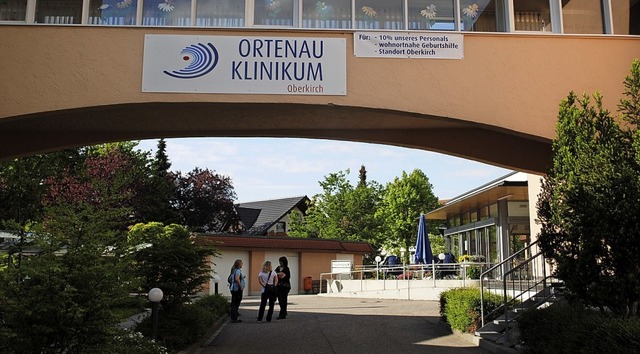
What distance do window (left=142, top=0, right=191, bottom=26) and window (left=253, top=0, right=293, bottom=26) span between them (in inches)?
44.1

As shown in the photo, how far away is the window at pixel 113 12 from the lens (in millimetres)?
10430

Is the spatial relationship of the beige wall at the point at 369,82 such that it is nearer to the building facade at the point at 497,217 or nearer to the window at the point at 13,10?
the window at the point at 13,10

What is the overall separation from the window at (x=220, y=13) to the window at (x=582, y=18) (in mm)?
5377

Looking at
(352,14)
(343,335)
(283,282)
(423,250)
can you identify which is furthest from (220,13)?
(423,250)

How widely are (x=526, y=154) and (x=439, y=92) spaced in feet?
9.90

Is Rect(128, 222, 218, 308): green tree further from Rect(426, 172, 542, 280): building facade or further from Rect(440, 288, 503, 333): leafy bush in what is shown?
Rect(426, 172, 542, 280): building facade

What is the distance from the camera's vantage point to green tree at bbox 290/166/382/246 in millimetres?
52219

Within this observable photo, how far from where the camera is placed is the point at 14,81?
9984 millimetres

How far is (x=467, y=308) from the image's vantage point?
12461 millimetres

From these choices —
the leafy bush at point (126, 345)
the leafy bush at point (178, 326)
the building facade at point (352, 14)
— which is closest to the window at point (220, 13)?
the building facade at point (352, 14)

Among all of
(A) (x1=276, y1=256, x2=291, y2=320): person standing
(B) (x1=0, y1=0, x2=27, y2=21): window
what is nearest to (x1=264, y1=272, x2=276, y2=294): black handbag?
(A) (x1=276, y1=256, x2=291, y2=320): person standing

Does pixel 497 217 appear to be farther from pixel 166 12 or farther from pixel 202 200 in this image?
pixel 202 200

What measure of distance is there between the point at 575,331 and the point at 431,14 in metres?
5.62

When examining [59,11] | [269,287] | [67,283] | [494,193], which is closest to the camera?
[67,283]
